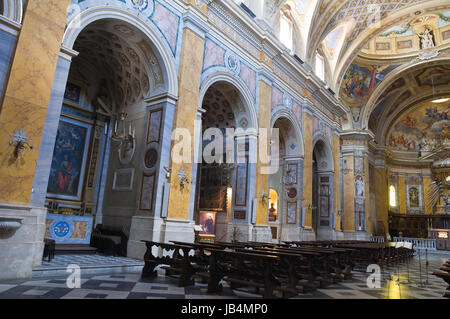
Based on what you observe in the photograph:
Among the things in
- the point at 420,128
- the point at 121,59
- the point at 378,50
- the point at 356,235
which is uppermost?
the point at 378,50

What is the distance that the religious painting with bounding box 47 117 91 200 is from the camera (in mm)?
9234

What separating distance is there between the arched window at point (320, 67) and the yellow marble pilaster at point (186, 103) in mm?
10535

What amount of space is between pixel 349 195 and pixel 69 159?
53.7 feet

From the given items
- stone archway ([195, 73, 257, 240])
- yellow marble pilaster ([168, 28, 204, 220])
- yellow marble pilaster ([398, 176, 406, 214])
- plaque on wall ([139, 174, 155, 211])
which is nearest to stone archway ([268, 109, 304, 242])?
stone archway ([195, 73, 257, 240])

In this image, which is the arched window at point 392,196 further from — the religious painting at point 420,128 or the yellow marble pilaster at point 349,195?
the yellow marble pilaster at point 349,195

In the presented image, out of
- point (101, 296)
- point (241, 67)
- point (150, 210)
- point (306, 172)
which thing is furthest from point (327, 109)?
point (101, 296)

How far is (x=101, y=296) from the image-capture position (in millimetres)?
4152

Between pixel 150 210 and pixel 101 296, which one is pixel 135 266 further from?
pixel 101 296

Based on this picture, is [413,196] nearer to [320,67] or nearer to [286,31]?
[320,67]

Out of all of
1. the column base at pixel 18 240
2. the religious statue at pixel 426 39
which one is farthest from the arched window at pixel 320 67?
the column base at pixel 18 240

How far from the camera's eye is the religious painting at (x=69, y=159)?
9.23m

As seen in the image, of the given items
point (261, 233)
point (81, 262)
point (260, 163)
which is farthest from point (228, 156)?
point (81, 262)

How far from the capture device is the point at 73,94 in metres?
9.90

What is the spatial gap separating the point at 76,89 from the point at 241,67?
5.45 meters
